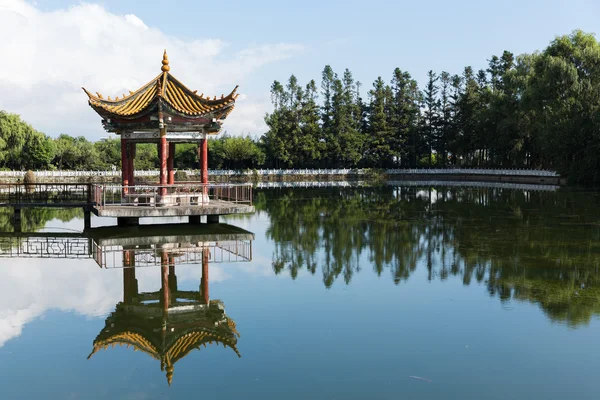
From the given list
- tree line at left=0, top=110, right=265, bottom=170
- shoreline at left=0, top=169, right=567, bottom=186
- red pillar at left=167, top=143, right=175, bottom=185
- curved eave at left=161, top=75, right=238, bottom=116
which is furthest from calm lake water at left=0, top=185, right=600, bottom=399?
tree line at left=0, top=110, right=265, bottom=170

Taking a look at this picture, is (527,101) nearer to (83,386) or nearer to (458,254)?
(458,254)

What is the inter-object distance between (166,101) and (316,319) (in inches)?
483

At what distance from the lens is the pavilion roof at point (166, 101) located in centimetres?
1973

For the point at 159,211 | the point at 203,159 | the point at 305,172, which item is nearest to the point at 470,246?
the point at 159,211

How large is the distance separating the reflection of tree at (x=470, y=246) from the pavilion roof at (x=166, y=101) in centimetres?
477

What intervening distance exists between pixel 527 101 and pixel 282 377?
48934 mm

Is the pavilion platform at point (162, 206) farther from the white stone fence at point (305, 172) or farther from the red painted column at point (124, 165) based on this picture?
the white stone fence at point (305, 172)

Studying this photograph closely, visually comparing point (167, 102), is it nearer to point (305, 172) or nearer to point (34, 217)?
point (34, 217)

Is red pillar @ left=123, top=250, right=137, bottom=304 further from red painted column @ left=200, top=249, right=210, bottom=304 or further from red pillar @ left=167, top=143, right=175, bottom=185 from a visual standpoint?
red pillar @ left=167, top=143, right=175, bottom=185

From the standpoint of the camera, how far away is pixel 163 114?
19.6 metres

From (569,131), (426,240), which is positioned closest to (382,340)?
(426,240)

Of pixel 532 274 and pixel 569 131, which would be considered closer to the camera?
pixel 532 274

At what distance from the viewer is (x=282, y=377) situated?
6793 mm

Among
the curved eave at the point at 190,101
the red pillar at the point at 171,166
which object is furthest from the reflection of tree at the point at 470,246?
the curved eave at the point at 190,101
